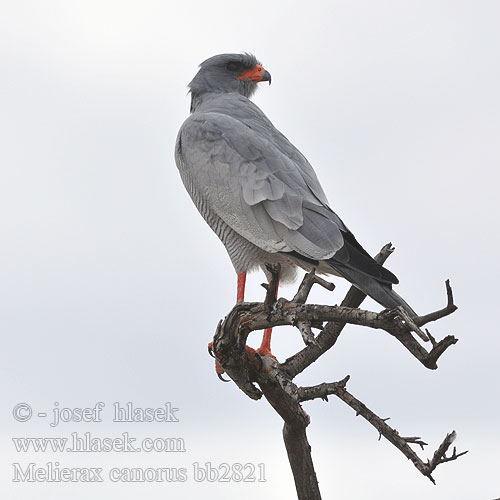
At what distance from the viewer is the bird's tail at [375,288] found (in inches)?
349

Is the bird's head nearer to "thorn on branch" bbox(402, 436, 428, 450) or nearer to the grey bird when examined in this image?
the grey bird

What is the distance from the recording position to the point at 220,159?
11.5 m

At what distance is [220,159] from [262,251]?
1.25 m

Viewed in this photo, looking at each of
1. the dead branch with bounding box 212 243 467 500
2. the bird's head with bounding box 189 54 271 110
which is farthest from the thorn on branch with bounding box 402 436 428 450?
the bird's head with bounding box 189 54 271 110

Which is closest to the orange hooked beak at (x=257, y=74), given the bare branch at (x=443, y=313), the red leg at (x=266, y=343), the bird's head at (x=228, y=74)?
the bird's head at (x=228, y=74)

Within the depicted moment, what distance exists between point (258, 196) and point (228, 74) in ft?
10.2

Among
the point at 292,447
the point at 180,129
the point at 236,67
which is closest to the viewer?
the point at 292,447

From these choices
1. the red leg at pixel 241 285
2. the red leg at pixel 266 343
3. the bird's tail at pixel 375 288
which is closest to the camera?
the bird's tail at pixel 375 288

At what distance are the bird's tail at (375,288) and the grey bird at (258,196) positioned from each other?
2 cm

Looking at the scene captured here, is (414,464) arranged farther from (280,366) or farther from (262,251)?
(262,251)

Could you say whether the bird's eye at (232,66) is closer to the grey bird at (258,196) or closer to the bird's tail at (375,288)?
the grey bird at (258,196)

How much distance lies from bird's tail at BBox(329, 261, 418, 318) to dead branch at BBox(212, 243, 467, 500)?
0.85 ft

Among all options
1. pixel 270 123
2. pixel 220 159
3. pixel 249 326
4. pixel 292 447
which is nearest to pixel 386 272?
pixel 249 326

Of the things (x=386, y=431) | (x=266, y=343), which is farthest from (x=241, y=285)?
(x=386, y=431)
